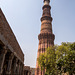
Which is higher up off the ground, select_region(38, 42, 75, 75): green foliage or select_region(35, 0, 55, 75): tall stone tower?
select_region(35, 0, 55, 75): tall stone tower

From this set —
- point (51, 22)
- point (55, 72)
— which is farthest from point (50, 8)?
point (55, 72)

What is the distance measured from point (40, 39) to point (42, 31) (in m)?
3.80

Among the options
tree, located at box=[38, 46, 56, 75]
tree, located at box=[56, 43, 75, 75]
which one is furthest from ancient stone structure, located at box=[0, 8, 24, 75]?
tree, located at box=[38, 46, 56, 75]

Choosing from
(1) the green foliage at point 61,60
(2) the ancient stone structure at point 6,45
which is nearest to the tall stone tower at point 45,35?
(1) the green foliage at point 61,60

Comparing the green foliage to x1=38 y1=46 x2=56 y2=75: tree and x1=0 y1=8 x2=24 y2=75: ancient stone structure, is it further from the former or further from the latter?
x1=0 y1=8 x2=24 y2=75: ancient stone structure

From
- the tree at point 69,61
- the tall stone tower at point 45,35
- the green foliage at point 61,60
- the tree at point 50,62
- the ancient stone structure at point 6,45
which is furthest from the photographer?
the tall stone tower at point 45,35

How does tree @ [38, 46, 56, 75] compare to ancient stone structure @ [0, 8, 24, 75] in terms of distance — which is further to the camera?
→ tree @ [38, 46, 56, 75]

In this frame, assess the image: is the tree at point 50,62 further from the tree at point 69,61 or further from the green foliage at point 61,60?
the tree at point 69,61

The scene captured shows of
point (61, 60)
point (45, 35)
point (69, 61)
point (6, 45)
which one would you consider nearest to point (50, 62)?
point (61, 60)

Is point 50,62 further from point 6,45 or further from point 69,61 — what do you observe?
point 6,45

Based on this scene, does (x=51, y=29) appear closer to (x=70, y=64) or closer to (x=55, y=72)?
(x=55, y=72)

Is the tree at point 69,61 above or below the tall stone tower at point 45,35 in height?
below

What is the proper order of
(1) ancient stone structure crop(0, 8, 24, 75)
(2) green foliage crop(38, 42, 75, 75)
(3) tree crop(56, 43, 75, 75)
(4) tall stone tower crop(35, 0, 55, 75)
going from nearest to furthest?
(1) ancient stone structure crop(0, 8, 24, 75) → (3) tree crop(56, 43, 75, 75) → (2) green foliage crop(38, 42, 75, 75) → (4) tall stone tower crop(35, 0, 55, 75)

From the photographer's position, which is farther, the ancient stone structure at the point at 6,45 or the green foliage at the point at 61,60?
the green foliage at the point at 61,60
